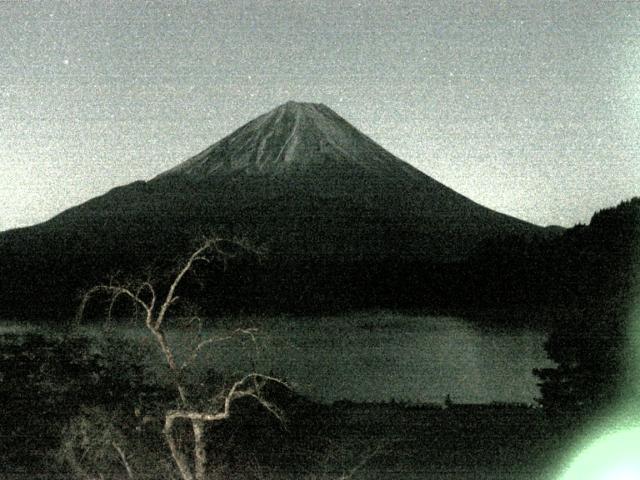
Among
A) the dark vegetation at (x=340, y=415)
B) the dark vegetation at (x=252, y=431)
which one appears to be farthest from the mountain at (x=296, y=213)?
the dark vegetation at (x=340, y=415)

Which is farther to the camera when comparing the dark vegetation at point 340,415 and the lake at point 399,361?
the lake at point 399,361

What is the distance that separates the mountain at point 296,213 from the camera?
8706cm

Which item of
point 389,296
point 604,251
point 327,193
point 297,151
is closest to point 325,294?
point 389,296

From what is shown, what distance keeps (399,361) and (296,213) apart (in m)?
82.3

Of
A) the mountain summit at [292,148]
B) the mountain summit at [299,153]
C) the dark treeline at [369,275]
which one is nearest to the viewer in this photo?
the dark treeline at [369,275]

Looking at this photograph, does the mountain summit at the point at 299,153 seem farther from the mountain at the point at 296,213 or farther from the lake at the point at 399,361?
the lake at the point at 399,361

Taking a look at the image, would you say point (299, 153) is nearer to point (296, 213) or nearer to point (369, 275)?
point (296, 213)

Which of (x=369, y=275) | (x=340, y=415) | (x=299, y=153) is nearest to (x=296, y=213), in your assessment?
(x=299, y=153)

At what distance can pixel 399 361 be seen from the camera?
2769cm

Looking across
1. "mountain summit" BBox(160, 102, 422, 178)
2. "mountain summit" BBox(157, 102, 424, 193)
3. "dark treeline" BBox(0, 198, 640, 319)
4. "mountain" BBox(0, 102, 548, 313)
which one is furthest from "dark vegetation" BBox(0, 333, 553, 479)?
"mountain summit" BBox(160, 102, 422, 178)

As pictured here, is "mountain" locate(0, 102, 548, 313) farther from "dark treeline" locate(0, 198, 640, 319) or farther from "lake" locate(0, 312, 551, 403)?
"lake" locate(0, 312, 551, 403)

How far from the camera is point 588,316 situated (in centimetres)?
1030

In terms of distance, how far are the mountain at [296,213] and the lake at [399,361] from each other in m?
37.7

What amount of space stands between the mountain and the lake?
3768 cm
